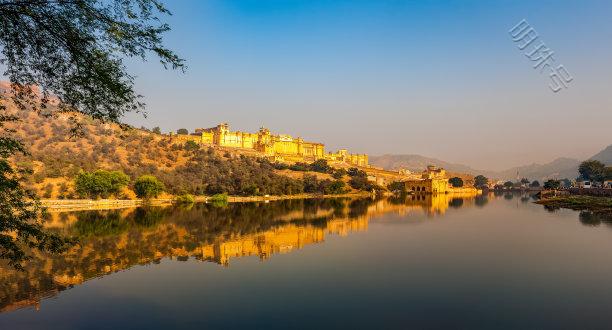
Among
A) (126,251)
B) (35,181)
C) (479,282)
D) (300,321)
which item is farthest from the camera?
(35,181)

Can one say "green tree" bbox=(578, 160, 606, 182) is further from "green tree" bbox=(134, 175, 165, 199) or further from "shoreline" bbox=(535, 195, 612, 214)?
"green tree" bbox=(134, 175, 165, 199)

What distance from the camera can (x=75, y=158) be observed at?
8525 cm

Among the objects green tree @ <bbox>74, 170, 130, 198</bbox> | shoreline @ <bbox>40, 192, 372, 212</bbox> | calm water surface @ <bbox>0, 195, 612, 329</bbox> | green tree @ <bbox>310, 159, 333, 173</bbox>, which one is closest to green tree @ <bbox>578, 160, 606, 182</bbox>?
green tree @ <bbox>310, 159, 333, 173</bbox>

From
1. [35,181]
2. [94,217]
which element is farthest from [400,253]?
[35,181]

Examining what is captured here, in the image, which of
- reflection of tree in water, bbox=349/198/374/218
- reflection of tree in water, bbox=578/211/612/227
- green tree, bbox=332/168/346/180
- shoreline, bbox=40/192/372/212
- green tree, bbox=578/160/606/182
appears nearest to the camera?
reflection of tree in water, bbox=578/211/612/227

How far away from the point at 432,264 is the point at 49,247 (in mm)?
22619

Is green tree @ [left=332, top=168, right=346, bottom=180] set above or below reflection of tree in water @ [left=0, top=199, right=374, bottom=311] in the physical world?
above

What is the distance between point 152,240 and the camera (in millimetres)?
36344

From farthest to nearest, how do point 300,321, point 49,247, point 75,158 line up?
point 75,158 → point 300,321 → point 49,247

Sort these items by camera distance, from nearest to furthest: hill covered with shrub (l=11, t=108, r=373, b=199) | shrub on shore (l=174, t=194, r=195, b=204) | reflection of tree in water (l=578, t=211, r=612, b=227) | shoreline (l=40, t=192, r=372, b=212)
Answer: reflection of tree in water (l=578, t=211, r=612, b=227), shoreline (l=40, t=192, r=372, b=212), hill covered with shrub (l=11, t=108, r=373, b=199), shrub on shore (l=174, t=194, r=195, b=204)

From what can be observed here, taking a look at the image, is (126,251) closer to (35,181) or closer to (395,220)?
(395,220)

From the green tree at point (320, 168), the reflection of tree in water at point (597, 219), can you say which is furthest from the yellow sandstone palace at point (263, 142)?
the reflection of tree in water at point (597, 219)

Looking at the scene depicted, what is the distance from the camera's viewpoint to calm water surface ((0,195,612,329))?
681 inches

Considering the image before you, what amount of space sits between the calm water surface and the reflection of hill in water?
16 cm
